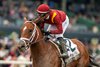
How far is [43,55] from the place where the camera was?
33.2 feet

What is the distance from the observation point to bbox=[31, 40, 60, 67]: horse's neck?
10039 mm

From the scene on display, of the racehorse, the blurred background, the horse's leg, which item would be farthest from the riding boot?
the blurred background

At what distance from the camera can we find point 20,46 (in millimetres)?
9414

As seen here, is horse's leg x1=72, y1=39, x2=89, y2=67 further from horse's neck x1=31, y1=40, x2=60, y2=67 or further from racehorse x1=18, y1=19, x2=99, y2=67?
horse's neck x1=31, y1=40, x2=60, y2=67

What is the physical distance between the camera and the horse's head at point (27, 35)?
941 cm

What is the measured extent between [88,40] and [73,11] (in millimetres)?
3118

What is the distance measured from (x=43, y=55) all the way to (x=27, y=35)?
0.75 metres

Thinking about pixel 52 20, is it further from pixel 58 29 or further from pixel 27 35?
pixel 27 35

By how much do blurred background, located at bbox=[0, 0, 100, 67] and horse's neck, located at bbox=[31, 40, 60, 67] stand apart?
15.7 feet

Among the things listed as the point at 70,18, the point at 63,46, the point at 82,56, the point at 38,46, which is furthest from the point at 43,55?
the point at 70,18

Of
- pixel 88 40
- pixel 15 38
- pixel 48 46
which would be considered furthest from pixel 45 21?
pixel 88 40

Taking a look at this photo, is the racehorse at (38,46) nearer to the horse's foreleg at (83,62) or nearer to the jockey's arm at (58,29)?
the jockey's arm at (58,29)

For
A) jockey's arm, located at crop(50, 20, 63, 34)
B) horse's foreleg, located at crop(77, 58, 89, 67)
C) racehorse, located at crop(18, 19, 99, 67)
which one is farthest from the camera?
horse's foreleg, located at crop(77, 58, 89, 67)

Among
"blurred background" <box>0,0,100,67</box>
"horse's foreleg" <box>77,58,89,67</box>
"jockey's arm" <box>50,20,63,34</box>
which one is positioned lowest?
"blurred background" <box>0,0,100,67</box>
